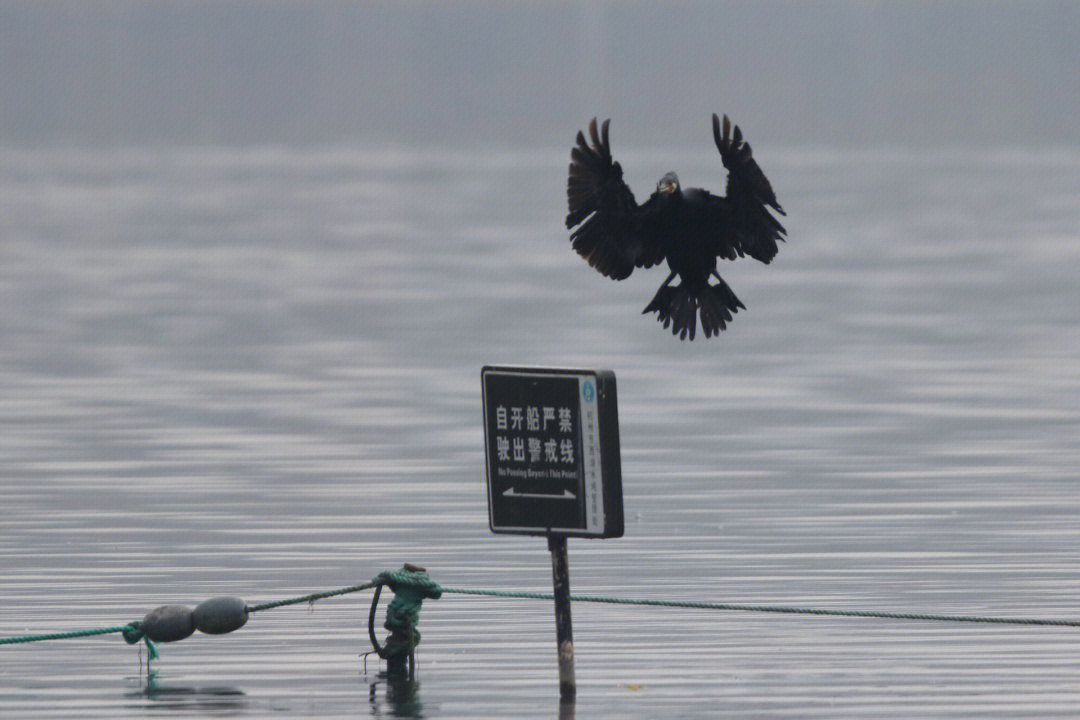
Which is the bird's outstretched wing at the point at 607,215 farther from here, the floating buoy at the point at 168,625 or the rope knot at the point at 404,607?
the floating buoy at the point at 168,625

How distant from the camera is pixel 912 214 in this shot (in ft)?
182

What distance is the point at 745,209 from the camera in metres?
13.3

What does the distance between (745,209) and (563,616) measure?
2.37 metres

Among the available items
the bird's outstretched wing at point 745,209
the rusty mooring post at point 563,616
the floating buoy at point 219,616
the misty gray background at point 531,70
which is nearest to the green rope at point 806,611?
the rusty mooring post at point 563,616

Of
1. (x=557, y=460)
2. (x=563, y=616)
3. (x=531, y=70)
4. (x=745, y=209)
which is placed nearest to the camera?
(x=557, y=460)

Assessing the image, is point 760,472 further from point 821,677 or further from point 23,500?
point 821,677

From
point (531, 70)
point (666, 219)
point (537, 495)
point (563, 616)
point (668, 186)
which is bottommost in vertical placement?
point (563, 616)

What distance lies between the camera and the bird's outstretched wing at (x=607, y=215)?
1332 centimetres

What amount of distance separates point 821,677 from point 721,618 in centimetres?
171

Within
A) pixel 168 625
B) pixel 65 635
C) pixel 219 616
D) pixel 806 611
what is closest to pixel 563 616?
pixel 806 611

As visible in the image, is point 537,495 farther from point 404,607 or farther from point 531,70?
point 531,70

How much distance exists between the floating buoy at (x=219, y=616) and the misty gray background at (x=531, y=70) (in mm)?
94903

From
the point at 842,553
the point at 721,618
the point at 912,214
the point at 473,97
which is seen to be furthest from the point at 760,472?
the point at 473,97

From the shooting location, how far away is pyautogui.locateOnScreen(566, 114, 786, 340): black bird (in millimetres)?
13203
